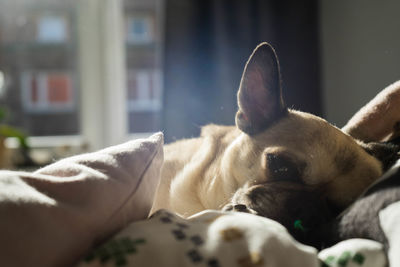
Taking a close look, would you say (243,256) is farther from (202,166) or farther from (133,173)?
(202,166)

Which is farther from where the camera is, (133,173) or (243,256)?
(133,173)

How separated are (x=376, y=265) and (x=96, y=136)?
2978 mm

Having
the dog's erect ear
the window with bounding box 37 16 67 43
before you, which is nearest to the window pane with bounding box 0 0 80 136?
the window with bounding box 37 16 67 43

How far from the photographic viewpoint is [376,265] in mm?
567

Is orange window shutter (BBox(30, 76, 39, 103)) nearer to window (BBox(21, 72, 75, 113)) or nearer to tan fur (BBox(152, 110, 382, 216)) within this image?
window (BBox(21, 72, 75, 113))

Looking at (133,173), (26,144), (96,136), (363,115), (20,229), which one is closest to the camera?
(20,229)

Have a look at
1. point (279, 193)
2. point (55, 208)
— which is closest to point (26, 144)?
point (279, 193)

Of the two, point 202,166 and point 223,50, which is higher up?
point 223,50

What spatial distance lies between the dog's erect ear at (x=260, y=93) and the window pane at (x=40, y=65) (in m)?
2.43

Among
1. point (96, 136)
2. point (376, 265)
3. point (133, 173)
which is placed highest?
point (133, 173)

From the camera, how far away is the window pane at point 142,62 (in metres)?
3.41

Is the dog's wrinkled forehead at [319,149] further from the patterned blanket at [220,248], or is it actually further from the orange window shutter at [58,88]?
the orange window shutter at [58,88]

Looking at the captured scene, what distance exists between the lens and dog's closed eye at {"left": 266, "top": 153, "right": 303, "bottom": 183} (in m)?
1.05

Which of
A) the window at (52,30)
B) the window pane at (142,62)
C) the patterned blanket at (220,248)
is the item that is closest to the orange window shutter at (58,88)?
the window at (52,30)
